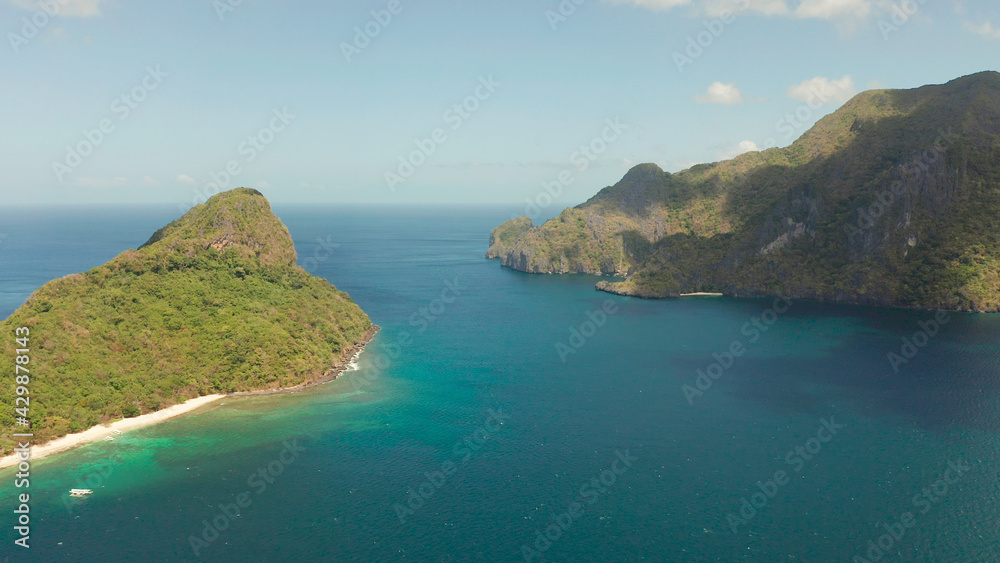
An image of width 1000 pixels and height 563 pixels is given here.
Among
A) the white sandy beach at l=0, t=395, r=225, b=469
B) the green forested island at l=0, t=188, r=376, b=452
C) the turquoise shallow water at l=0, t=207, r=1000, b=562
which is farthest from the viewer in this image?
the green forested island at l=0, t=188, r=376, b=452

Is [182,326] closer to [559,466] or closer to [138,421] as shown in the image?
[138,421]

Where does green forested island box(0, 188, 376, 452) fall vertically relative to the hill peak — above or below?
below

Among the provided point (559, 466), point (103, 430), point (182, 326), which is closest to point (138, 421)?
point (103, 430)

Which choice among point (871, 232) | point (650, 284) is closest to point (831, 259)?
point (871, 232)

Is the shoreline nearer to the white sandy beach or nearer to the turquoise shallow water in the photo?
the white sandy beach

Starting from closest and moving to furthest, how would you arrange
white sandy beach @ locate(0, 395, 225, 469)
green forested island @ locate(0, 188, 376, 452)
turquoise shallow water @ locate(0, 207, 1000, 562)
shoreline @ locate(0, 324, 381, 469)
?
turquoise shallow water @ locate(0, 207, 1000, 562) < white sandy beach @ locate(0, 395, 225, 469) < shoreline @ locate(0, 324, 381, 469) < green forested island @ locate(0, 188, 376, 452)

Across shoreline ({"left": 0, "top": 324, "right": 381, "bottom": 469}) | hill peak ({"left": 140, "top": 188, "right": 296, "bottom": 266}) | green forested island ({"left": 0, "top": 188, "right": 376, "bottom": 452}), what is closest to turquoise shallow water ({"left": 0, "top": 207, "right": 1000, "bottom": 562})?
shoreline ({"left": 0, "top": 324, "right": 381, "bottom": 469})

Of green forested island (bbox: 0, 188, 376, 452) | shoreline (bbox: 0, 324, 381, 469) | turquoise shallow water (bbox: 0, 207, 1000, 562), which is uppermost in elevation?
green forested island (bbox: 0, 188, 376, 452)

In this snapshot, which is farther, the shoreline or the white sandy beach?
the shoreline

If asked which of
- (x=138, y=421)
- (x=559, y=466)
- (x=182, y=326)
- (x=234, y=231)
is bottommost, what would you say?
(x=559, y=466)
